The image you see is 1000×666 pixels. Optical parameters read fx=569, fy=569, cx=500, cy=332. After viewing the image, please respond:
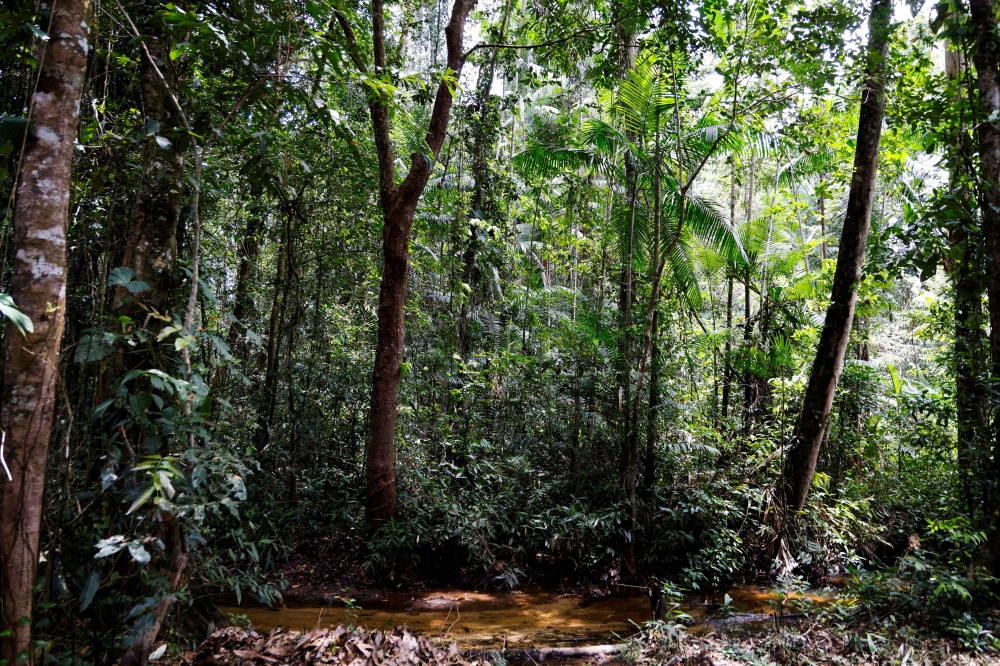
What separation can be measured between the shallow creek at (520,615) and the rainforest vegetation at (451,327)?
1.34 feet

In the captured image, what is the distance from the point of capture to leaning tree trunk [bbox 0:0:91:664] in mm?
2611

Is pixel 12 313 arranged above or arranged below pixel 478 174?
below

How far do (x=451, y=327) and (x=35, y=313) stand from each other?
688 cm

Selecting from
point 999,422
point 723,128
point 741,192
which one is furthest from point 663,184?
point 741,192

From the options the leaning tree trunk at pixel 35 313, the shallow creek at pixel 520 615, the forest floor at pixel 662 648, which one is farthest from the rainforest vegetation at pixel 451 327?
the shallow creek at pixel 520 615

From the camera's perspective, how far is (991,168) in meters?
5.05

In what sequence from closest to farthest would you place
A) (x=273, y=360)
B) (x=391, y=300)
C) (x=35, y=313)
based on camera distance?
(x=35, y=313)
(x=391, y=300)
(x=273, y=360)

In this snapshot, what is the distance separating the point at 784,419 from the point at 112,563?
26.7 feet

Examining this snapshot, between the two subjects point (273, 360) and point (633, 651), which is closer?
point (633, 651)

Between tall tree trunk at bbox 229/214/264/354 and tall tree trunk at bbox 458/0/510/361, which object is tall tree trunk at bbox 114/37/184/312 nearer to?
tall tree trunk at bbox 229/214/264/354

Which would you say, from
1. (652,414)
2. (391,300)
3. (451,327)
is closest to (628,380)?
(652,414)

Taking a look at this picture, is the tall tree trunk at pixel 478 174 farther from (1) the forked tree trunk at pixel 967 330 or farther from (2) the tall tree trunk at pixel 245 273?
(1) the forked tree trunk at pixel 967 330

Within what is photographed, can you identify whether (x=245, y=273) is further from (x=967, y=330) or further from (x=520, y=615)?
(x=967, y=330)

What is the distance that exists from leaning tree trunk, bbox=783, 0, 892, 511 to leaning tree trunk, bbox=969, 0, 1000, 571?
146 cm
